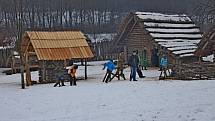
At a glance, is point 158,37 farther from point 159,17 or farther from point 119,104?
point 119,104

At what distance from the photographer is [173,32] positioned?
38469 millimetres

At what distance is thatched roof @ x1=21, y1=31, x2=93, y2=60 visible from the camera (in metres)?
27.5

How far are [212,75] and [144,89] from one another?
688cm

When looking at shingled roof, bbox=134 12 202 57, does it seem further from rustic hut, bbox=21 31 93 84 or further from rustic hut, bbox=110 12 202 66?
rustic hut, bbox=21 31 93 84

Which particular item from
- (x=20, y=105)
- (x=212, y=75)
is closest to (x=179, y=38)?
(x=212, y=75)

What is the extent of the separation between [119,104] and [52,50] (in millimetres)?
13629

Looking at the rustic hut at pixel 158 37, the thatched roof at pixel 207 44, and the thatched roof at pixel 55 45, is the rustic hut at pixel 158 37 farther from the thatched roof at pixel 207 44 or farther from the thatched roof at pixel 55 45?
the thatched roof at pixel 55 45

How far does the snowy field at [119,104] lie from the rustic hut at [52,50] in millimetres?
7971

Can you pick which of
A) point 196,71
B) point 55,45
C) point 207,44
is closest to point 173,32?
point 207,44

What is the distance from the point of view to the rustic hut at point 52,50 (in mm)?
27469

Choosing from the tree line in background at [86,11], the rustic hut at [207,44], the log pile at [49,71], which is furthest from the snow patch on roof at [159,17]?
the tree line in background at [86,11]

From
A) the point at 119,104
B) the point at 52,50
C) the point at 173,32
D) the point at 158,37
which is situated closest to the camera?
the point at 119,104

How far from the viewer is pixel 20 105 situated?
16.7 meters

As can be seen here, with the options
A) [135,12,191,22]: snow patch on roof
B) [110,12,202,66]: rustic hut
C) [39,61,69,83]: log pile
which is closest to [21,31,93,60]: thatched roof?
[39,61,69,83]: log pile
